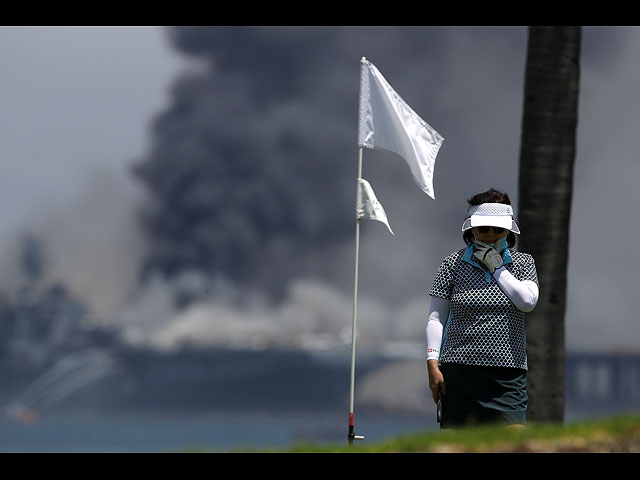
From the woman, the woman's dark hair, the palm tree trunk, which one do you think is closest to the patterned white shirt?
the woman

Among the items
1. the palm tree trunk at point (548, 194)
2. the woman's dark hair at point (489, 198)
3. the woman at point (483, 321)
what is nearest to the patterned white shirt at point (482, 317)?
the woman at point (483, 321)

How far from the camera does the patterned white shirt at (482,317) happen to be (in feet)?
24.2

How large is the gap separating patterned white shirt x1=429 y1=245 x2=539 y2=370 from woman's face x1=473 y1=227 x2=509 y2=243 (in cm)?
12

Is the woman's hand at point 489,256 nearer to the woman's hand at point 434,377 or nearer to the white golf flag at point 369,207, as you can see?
the woman's hand at point 434,377

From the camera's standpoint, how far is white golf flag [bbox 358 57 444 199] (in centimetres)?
950

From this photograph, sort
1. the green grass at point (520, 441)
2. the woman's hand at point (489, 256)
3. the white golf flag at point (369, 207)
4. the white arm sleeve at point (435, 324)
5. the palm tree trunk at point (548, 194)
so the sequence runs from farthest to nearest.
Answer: the palm tree trunk at point (548, 194), the white golf flag at point (369, 207), the white arm sleeve at point (435, 324), the woman's hand at point (489, 256), the green grass at point (520, 441)

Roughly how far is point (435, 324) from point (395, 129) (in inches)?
97.2

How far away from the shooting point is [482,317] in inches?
290

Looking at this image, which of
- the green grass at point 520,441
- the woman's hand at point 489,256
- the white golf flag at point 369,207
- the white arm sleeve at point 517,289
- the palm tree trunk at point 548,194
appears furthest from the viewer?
the palm tree trunk at point 548,194

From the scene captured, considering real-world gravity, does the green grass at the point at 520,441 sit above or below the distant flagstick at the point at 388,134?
below

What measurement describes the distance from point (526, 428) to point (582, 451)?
23.6 inches

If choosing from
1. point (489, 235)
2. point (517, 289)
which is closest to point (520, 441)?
point (517, 289)

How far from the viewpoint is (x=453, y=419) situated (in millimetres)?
7609

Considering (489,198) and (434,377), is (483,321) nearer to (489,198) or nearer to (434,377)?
(434,377)
